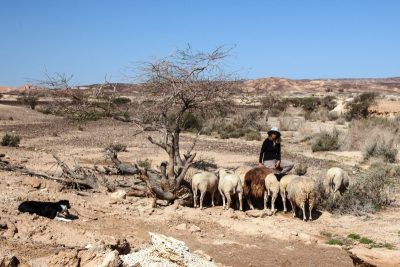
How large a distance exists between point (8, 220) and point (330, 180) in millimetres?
7204

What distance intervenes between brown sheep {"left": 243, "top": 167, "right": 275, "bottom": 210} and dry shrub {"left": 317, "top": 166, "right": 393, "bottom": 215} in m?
1.36

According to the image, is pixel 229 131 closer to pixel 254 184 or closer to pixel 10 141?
pixel 10 141

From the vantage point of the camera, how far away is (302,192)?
32.8ft

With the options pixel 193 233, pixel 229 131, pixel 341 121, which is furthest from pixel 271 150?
pixel 341 121

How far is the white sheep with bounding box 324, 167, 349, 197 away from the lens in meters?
11.9

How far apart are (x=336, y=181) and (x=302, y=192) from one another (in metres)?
2.18

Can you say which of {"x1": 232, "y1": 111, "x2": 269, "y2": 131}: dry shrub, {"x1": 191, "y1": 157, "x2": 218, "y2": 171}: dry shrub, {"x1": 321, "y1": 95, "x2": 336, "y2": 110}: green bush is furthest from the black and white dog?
{"x1": 321, "y1": 95, "x2": 336, "y2": 110}: green bush

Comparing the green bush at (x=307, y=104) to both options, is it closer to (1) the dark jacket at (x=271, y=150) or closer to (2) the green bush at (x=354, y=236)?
(1) the dark jacket at (x=271, y=150)

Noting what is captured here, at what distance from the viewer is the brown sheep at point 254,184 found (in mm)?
10906

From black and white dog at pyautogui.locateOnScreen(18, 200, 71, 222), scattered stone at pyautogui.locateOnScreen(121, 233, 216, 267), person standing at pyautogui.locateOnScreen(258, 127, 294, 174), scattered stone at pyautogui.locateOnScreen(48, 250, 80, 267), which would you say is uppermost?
person standing at pyautogui.locateOnScreen(258, 127, 294, 174)

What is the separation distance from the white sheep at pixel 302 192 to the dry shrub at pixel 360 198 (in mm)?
1048

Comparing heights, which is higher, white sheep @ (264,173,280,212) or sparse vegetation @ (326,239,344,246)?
white sheep @ (264,173,280,212)

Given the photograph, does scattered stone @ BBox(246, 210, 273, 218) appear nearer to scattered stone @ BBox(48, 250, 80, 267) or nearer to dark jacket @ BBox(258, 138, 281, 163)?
dark jacket @ BBox(258, 138, 281, 163)

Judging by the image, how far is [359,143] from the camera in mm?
20938
